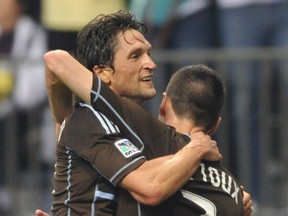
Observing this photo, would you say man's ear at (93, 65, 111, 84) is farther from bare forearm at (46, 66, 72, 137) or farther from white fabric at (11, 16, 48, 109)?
white fabric at (11, 16, 48, 109)

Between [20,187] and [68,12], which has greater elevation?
[68,12]

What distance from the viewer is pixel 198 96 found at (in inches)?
220

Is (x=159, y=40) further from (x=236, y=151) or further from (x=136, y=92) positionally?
(x=136, y=92)

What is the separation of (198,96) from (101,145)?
0.53 m

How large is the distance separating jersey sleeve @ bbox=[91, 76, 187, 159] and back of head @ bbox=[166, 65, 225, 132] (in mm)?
144

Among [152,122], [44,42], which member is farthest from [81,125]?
[44,42]

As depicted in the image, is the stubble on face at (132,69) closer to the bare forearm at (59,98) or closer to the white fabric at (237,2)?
the bare forearm at (59,98)

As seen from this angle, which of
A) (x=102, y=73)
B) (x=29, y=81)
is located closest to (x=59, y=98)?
(x=102, y=73)

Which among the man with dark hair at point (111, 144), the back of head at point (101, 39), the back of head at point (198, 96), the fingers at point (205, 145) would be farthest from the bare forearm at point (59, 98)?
the fingers at point (205, 145)

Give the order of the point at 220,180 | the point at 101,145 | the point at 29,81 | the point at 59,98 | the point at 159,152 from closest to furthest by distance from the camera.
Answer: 1. the point at 101,145
2. the point at 159,152
3. the point at 220,180
4. the point at 59,98
5. the point at 29,81

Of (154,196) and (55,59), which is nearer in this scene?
(154,196)

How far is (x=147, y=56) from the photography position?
18.6 ft

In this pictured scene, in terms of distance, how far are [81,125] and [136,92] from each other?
0.34 m

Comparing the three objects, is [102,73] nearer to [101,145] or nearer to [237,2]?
[101,145]
